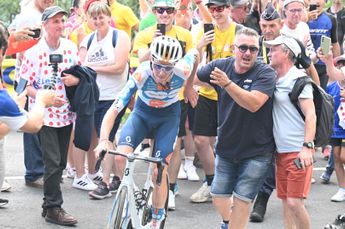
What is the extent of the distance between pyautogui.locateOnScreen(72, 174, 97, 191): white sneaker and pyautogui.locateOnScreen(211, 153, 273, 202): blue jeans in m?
2.52

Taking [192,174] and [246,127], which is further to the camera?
[192,174]

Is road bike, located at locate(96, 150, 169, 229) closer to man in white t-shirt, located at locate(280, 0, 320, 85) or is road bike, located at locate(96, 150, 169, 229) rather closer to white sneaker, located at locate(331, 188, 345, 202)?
white sneaker, located at locate(331, 188, 345, 202)

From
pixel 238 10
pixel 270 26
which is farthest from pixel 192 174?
pixel 270 26

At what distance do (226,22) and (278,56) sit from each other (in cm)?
201

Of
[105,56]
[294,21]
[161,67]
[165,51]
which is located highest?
[294,21]

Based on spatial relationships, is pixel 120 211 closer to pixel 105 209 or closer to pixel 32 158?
pixel 105 209

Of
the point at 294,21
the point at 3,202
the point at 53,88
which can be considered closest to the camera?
the point at 53,88

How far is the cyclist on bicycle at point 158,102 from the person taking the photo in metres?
6.48

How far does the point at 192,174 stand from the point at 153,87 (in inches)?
104

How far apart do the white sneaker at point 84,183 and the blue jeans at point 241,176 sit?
2.52 meters

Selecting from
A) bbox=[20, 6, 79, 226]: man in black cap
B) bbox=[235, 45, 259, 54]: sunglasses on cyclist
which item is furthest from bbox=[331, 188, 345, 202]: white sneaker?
bbox=[20, 6, 79, 226]: man in black cap

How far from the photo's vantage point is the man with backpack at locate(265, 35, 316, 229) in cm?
602

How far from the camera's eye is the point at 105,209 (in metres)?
7.71

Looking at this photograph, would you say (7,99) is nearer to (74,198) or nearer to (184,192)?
(74,198)
